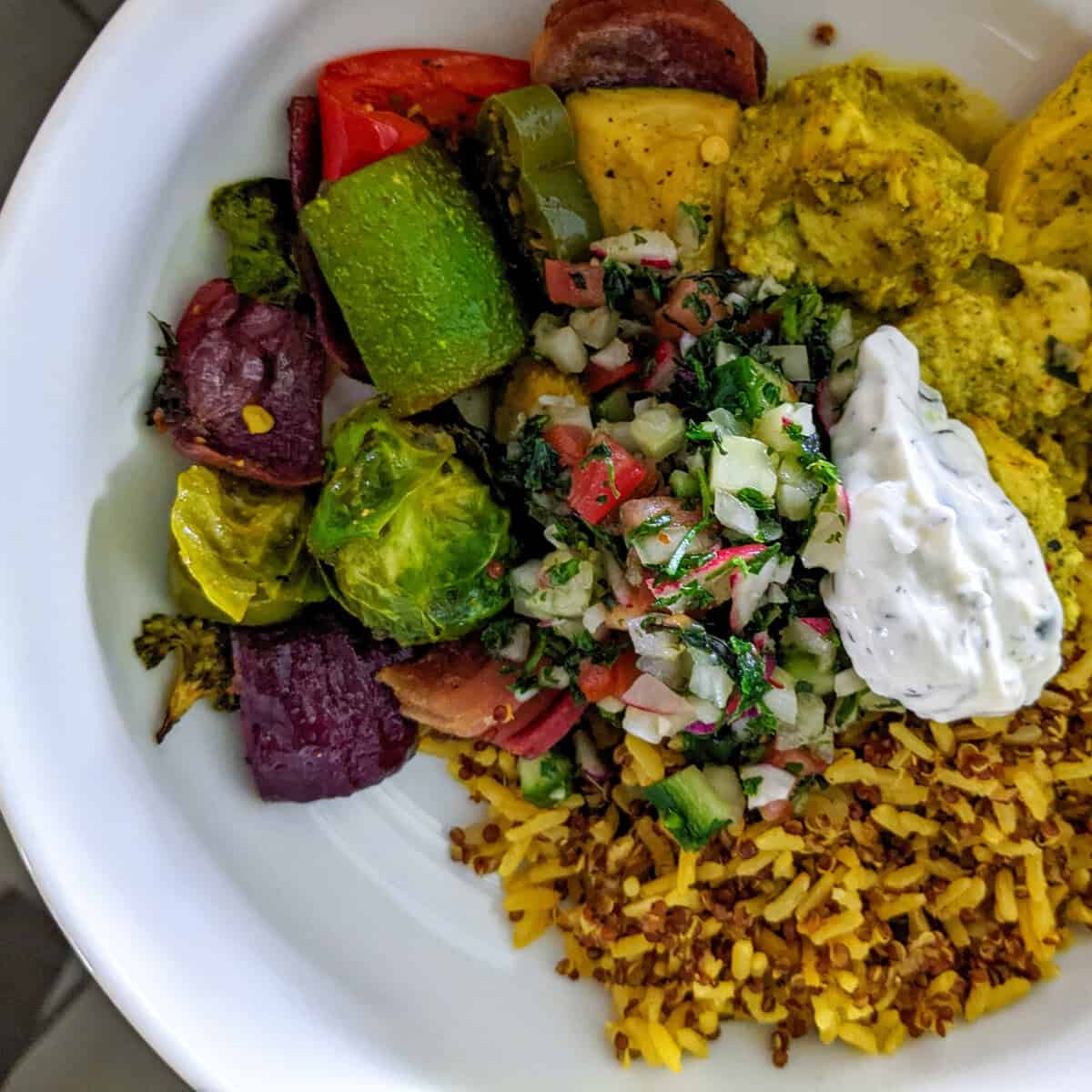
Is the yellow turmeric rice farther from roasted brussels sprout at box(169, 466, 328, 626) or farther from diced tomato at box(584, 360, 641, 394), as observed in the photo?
diced tomato at box(584, 360, 641, 394)

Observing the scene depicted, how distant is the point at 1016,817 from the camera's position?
2293 mm

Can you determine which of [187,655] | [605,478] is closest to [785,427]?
[605,478]

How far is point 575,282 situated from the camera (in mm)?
2172

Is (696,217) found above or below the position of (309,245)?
above

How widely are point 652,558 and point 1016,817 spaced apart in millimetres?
1019

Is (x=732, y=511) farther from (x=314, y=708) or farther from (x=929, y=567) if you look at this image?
(x=314, y=708)

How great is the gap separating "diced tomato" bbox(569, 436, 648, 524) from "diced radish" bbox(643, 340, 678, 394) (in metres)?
0.18

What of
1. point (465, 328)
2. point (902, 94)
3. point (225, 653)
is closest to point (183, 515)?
point (225, 653)

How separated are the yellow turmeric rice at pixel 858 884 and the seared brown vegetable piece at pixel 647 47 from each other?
47.4 inches

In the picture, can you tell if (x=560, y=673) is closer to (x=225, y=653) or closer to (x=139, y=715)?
(x=225, y=653)

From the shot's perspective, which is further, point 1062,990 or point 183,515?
point 1062,990

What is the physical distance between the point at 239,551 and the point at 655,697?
913 mm

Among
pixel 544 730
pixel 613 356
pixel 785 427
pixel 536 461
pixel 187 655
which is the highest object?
pixel 785 427

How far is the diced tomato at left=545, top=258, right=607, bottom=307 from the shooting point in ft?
7.11
